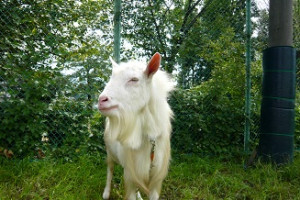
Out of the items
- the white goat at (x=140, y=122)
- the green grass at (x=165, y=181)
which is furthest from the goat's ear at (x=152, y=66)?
the green grass at (x=165, y=181)

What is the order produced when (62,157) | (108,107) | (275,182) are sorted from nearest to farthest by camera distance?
(108,107), (275,182), (62,157)

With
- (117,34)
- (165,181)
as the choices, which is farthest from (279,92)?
(117,34)

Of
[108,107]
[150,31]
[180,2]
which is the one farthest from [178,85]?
[108,107]

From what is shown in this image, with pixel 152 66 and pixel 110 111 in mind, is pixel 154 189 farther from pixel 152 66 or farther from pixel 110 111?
pixel 152 66

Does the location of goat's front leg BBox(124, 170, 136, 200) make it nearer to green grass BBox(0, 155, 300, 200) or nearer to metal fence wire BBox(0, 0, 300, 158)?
green grass BBox(0, 155, 300, 200)

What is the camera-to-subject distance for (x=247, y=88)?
4508mm

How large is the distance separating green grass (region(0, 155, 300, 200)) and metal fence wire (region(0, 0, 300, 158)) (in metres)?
0.37

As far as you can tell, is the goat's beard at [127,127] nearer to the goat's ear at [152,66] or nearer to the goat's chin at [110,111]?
the goat's chin at [110,111]

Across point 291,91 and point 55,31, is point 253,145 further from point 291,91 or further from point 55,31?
point 55,31

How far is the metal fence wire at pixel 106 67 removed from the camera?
348cm

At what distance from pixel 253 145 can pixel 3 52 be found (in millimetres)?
3992

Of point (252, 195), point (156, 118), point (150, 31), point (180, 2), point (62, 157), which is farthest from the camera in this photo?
point (180, 2)

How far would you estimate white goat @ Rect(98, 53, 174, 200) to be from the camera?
221 cm

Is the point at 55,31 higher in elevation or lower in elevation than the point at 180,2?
lower
